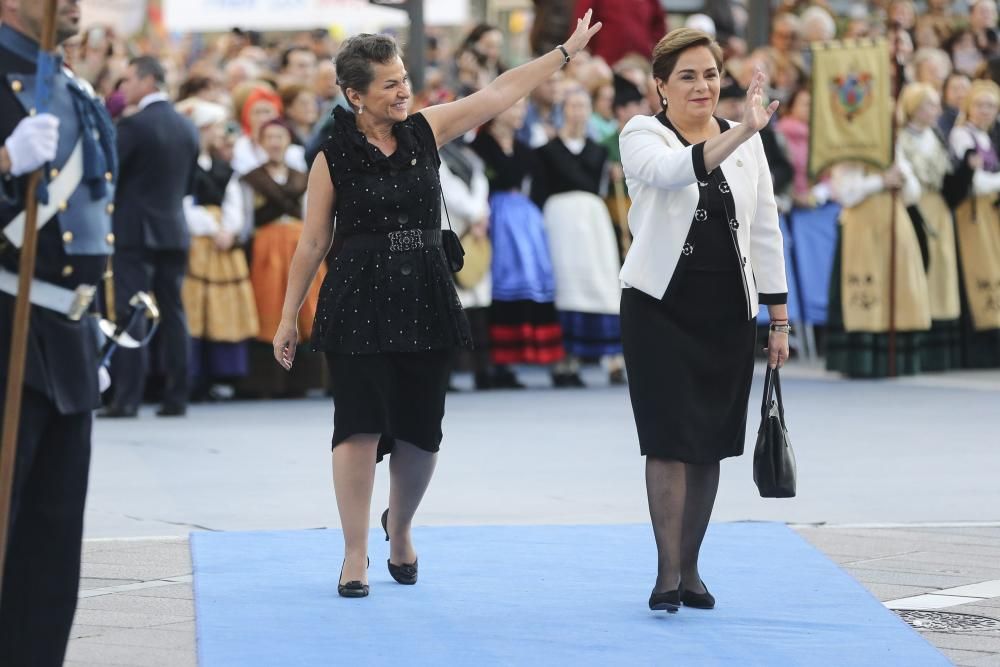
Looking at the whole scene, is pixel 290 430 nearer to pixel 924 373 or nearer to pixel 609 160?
pixel 609 160

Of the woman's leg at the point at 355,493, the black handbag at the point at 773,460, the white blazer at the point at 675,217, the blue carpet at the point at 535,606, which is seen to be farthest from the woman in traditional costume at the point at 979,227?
the woman's leg at the point at 355,493

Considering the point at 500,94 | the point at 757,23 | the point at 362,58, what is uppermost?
the point at 757,23

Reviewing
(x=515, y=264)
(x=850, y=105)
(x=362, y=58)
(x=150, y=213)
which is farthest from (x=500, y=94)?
(x=850, y=105)

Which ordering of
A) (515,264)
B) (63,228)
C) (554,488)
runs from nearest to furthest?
1. (63,228)
2. (554,488)
3. (515,264)

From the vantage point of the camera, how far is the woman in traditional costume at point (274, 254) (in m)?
13.2

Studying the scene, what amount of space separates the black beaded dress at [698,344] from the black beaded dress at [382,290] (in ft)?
2.21

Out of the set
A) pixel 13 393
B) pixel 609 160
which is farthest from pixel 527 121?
pixel 13 393

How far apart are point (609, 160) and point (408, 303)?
780cm

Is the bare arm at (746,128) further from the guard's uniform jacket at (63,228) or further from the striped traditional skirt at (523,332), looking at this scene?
the striped traditional skirt at (523,332)

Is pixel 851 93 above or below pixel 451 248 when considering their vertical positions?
above

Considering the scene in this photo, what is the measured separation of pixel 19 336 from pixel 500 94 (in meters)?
2.53

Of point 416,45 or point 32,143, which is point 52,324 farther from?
point 416,45

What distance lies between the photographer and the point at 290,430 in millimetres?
11477

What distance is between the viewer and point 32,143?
442 centimetres
